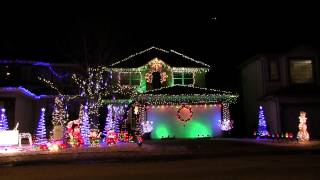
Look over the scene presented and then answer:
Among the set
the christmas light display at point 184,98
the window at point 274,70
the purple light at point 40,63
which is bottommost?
the christmas light display at point 184,98

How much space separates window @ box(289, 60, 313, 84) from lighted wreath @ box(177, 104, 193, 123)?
802cm

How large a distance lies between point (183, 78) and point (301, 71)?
8.91 meters

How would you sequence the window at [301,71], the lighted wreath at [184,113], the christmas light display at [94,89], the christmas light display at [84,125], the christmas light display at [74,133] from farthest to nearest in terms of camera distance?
the window at [301,71] → the lighted wreath at [184,113] → the christmas light display at [94,89] → the christmas light display at [84,125] → the christmas light display at [74,133]

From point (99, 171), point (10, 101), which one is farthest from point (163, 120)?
point (99, 171)

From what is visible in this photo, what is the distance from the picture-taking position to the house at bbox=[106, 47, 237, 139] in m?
28.5

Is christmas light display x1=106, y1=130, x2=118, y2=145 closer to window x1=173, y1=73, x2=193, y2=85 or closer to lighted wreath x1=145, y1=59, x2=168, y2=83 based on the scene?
lighted wreath x1=145, y1=59, x2=168, y2=83

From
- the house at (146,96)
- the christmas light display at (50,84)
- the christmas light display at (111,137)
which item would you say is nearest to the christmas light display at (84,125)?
the christmas light display at (111,137)

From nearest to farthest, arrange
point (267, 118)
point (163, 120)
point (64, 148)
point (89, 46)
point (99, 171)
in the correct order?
point (99, 171)
point (64, 148)
point (163, 120)
point (267, 118)
point (89, 46)

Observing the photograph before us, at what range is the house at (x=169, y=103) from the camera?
2855cm

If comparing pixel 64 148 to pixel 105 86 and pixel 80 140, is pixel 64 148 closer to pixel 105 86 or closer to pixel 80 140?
pixel 80 140

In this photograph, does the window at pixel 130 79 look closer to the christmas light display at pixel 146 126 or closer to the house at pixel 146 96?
the house at pixel 146 96

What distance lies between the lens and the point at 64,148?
2211cm

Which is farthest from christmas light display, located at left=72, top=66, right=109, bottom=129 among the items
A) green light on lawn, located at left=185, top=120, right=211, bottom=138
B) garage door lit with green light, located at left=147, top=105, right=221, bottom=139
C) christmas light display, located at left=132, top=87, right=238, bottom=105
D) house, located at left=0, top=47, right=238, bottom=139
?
green light on lawn, located at left=185, top=120, right=211, bottom=138

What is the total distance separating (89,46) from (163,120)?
359 inches
